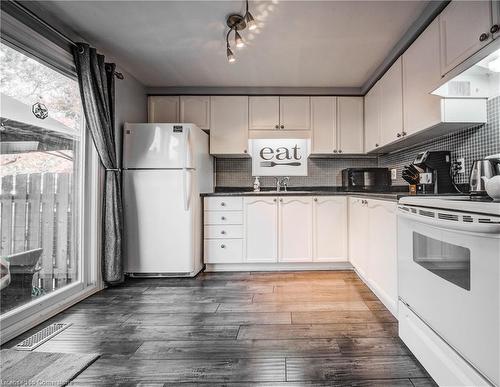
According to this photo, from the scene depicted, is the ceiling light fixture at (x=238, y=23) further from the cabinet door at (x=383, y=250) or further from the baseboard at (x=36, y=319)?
the baseboard at (x=36, y=319)

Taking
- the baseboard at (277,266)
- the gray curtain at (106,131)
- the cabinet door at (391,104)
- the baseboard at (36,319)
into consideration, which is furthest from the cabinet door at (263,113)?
the baseboard at (36,319)

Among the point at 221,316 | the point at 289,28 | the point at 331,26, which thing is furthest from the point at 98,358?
the point at 331,26

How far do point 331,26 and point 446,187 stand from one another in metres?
1.55

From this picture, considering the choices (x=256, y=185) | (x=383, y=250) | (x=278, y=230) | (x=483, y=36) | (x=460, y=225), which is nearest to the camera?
(x=460, y=225)

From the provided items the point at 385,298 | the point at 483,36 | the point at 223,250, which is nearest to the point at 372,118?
the point at 483,36

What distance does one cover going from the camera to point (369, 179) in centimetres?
322

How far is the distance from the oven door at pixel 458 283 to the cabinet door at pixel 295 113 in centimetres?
221

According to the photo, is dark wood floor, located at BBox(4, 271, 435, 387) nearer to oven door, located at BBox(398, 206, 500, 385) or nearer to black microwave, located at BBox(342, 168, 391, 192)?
oven door, located at BBox(398, 206, 500, 385)

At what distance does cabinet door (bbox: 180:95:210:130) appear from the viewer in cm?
350

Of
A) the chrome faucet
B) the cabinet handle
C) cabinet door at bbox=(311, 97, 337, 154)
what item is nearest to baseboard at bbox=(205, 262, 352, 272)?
the chrome faucet

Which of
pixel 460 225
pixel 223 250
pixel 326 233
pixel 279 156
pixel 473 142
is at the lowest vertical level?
pixel 223 250

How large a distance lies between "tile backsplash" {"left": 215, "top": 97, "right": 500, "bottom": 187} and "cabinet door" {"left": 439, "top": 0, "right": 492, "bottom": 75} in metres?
0.45

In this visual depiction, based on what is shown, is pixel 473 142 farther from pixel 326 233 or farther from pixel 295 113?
pixel 295 113

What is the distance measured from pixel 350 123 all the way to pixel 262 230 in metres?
1.77
